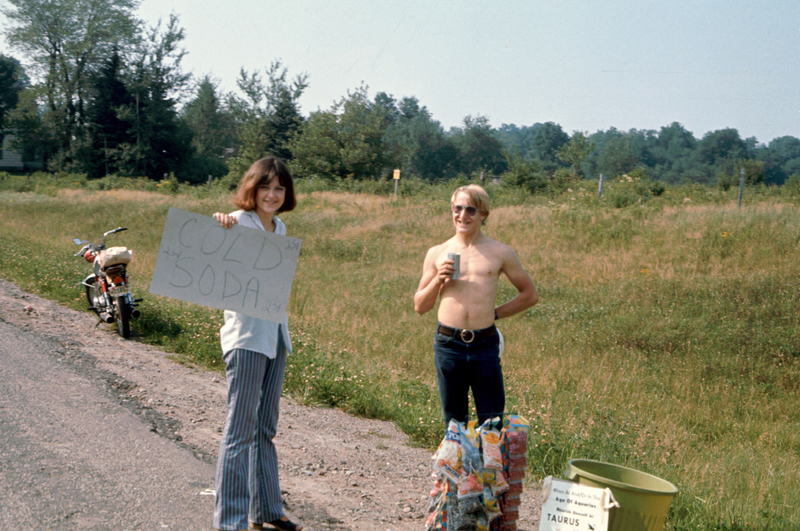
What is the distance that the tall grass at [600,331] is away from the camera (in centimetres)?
583

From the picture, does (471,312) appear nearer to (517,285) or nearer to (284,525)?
(517,285)

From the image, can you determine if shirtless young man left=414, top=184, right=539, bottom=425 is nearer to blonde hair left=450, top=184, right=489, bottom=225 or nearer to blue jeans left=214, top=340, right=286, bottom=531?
blonde hair left=450, top=184, right=489, bottom=225

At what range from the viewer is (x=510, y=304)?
4.16m

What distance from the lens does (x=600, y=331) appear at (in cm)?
1179

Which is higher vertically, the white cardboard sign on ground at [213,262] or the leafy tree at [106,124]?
the leafy tree at [106,124]

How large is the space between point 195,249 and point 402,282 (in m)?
12.0

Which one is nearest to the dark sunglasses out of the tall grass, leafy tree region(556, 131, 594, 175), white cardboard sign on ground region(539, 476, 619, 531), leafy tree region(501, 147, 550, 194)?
white cardboard sign on ground region(539, 476, 619, 531)

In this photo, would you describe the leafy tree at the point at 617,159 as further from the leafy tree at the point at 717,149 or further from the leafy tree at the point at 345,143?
the leafy tree at the point at 345,143

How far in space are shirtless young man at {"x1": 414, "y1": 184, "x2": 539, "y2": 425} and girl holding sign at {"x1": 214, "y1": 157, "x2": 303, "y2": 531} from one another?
3.12 feet

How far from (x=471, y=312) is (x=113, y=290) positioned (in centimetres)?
729

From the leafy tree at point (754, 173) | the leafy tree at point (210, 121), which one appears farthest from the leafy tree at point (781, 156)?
the leafy tree at point (210, 121)

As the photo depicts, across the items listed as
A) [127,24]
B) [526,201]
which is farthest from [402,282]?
[127,24]

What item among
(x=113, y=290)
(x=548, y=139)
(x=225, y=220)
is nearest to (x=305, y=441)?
(x=225, y=220)

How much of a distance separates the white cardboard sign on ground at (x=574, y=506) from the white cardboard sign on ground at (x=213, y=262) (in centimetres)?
173
